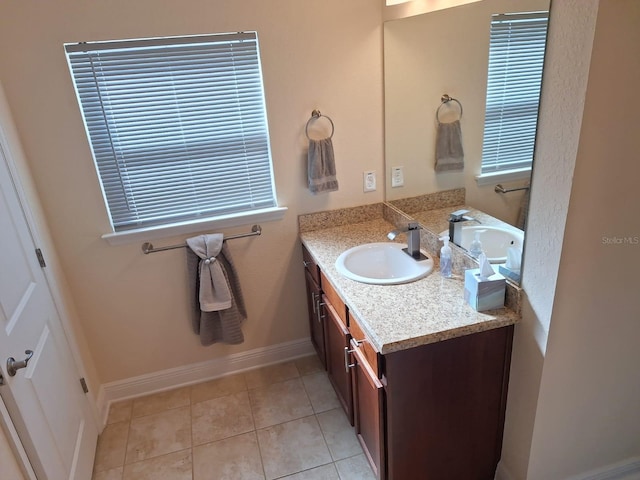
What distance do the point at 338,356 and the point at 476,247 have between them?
839 mm

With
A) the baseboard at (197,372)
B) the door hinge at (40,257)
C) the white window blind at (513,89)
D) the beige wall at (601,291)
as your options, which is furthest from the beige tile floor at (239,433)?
the white window blind at (513,89)

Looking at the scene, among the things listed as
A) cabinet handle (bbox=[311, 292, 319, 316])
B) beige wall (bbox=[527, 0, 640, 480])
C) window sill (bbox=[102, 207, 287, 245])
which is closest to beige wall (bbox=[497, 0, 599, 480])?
beige wall (bbox=[527, 0, 640, 480])

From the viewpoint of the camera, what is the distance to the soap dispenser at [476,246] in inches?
68.9

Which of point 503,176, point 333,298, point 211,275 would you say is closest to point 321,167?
point 333,298

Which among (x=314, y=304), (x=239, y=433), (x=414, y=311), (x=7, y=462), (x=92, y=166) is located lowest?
(x=239, y=433)

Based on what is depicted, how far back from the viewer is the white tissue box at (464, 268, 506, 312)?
1.52 m

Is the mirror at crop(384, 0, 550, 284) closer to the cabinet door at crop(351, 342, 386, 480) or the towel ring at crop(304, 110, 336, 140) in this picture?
the towel ring at crop(304, 110, 336, 140)

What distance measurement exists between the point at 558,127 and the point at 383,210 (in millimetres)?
1309

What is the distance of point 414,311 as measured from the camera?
61.7 inches

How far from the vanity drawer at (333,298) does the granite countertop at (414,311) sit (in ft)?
0.28

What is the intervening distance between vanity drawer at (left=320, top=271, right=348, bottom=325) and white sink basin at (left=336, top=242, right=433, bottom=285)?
0.12 metres

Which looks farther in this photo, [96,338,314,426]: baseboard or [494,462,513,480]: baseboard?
[96,338,314,426]: baseboard

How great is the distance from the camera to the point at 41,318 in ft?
5.75

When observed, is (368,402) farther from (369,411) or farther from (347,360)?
(347,360)
